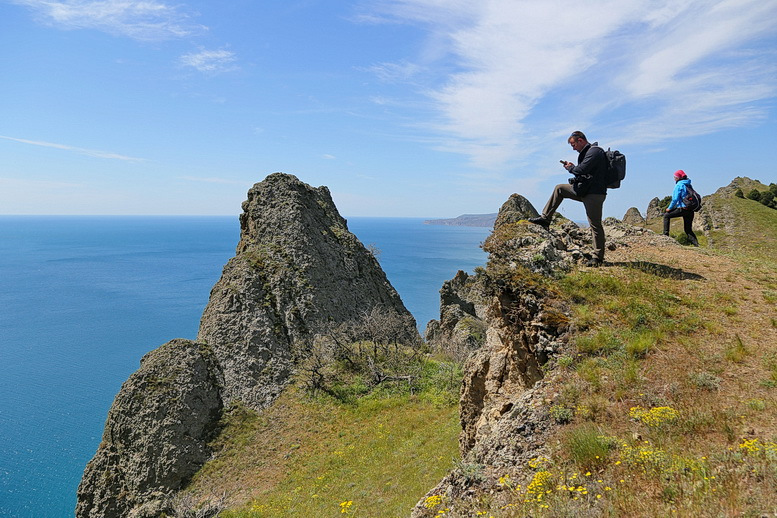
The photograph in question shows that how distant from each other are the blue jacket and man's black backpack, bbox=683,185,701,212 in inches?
3.2

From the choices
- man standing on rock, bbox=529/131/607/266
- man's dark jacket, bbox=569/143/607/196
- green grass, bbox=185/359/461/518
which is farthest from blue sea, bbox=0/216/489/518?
man's dark jacket, bbox=569/143/607/196

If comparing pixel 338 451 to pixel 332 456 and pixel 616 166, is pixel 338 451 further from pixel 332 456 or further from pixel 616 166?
pixel 616 166

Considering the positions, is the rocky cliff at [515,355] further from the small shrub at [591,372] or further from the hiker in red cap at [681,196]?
the hiker in red cap at [681,196]

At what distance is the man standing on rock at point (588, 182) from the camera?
11326 millimetres

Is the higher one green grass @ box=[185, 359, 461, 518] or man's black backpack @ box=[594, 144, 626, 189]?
man's black backpack @ box=[594, 144, 626, 189]

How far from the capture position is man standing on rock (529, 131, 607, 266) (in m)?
11.3

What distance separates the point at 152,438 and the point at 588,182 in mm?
29753

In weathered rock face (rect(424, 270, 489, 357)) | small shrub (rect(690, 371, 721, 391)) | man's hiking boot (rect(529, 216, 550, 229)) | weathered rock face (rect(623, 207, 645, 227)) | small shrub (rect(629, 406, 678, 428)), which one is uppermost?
weathered rock face (rect(623, 207, 645, 227))

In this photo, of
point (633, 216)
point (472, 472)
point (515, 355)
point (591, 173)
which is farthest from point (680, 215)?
point (633, 216)

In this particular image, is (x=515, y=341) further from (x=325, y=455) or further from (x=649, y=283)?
(x=325, y=455)

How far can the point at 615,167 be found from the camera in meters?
11.5

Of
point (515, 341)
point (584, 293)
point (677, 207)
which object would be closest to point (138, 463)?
point (515, 341)

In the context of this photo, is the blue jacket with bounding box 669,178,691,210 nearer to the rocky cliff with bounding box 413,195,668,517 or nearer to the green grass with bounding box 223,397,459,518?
the rocky cliff with bounding box 413,195,668,517

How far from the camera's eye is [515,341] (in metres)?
11.1
